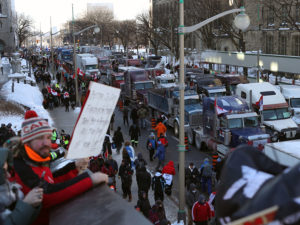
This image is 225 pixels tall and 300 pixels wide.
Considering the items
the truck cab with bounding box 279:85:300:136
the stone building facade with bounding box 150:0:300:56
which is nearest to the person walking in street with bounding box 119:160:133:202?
the truck cab with bounding box 279:85:300:136

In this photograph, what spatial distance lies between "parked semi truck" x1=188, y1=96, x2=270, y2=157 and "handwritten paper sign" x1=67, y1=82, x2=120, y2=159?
46.0ft

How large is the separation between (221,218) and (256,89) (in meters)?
21.5

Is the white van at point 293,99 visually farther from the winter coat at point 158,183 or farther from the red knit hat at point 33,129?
the red knit hat at point 33,129

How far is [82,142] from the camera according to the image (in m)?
3.26

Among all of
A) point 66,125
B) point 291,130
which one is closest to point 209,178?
point 291,130

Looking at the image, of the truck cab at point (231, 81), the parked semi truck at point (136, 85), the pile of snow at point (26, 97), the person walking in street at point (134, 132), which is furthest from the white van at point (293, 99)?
the pile of snow at point (26, 97)

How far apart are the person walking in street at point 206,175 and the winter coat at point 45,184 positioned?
35.6 feet

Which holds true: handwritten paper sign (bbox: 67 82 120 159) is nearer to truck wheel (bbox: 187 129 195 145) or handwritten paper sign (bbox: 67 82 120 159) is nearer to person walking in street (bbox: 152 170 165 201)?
person walking in street (bbox: 152 170 165 201)

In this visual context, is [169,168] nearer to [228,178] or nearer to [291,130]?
[291,130]

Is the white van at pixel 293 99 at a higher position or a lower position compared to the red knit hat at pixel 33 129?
lower

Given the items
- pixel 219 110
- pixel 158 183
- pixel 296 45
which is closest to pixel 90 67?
pixel 296 45

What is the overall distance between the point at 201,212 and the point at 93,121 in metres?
7.47

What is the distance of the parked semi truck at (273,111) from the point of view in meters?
19.2

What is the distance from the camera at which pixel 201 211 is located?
10.1m
